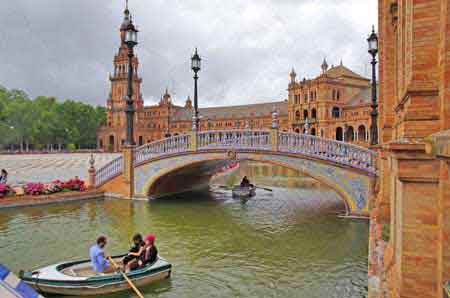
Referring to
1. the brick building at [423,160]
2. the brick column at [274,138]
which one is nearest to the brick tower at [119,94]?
the brick column at [274,138]

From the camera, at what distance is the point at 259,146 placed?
15977 millimetres

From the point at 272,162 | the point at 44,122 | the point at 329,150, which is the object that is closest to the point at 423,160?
the point at 329,150

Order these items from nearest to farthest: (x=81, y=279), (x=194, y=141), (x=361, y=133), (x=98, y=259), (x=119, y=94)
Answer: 1. (x=81, y=279)
2. (x=98, y=259)
3. (x=194, y=141)
4. (x=361, y=133)
5. (x=119, y=94)

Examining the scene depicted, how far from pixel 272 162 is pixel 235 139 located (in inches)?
80.8

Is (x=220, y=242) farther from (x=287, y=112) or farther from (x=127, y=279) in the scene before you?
(x=287, y=112)

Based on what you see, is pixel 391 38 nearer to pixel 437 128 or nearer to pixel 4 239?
pixel 437 128

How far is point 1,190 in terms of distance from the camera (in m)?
16.2

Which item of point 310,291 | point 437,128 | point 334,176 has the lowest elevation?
point 310,291

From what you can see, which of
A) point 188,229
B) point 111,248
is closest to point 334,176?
point 188,229

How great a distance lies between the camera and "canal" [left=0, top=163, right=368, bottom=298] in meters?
8.34

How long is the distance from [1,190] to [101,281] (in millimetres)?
11246

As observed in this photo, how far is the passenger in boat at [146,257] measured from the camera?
8175mm

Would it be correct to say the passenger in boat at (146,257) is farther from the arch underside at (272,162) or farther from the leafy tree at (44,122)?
the leafy tree at (44,122)

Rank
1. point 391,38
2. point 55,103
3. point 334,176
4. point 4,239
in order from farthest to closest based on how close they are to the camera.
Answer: point 55,103
point 334,176
point 4,239
point 391,38
